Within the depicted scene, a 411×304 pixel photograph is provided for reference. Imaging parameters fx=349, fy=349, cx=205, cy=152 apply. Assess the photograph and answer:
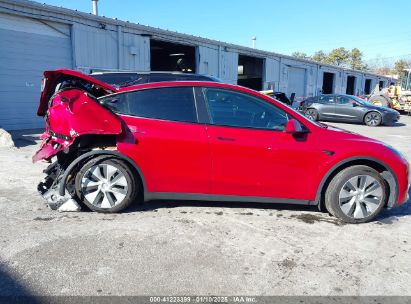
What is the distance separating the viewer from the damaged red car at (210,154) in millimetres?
3994

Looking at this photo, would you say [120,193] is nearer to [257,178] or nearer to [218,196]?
[218,196]

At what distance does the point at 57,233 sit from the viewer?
3627 millimetres

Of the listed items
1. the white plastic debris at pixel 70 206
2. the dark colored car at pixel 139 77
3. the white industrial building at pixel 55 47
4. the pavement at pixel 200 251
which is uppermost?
the white industrial building at pixel 55 47

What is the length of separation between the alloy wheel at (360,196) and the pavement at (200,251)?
0.17 meters

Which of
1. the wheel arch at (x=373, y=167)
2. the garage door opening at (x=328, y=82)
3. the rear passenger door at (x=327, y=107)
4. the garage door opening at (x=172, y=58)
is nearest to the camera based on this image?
the wheel arch at (x=373, y=167)

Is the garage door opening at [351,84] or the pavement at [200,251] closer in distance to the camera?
the pavement at [200,251]

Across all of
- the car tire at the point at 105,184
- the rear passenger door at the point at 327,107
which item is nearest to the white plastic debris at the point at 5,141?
the car tire at the point at 105,184

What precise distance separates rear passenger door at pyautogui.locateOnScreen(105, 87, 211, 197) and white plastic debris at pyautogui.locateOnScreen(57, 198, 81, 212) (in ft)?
2.86

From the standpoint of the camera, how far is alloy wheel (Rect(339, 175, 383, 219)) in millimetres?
4031

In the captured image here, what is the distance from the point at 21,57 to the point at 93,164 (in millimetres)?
9442

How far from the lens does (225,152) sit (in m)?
3.99

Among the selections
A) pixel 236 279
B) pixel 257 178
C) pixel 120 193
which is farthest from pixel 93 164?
pixel 236 279

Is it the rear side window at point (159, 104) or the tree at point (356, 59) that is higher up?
the tree at point (356, 59)

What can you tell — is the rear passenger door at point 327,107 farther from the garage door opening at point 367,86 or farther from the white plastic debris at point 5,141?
the garage door opening at point 367,86
